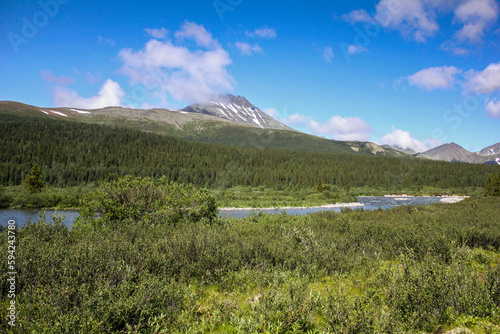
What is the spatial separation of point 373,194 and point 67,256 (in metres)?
106

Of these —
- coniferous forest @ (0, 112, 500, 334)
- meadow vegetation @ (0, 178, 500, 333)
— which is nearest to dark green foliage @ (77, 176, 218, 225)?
coniferous forest @ (0, 112, 500, 334)

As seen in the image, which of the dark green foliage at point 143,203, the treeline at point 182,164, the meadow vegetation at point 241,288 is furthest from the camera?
the treeline at point 182,164

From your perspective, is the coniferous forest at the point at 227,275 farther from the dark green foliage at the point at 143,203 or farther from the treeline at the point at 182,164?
the treeline at the point at 182,164

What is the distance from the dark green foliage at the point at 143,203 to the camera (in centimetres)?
1353

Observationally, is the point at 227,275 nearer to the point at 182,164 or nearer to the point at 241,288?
the point at 241,288

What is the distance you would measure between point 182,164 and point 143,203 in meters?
111

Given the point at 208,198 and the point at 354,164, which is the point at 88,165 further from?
the point at 354,164

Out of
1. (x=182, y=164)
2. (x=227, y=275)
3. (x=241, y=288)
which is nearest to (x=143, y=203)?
(x=227, y=275)

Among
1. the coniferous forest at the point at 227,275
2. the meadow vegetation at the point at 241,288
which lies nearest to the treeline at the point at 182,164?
the coniferous forest at the point at 227,275

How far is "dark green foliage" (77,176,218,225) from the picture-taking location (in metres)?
13.5

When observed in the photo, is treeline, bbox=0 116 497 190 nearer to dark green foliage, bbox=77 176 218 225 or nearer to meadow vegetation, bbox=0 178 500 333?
dark green foliage, bbox=77 176 218 225

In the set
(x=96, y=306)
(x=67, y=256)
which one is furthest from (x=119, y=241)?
(x=96, y=306)

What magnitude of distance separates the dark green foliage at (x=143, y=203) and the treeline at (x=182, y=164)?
8345 cm

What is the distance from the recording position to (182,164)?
122688mm
